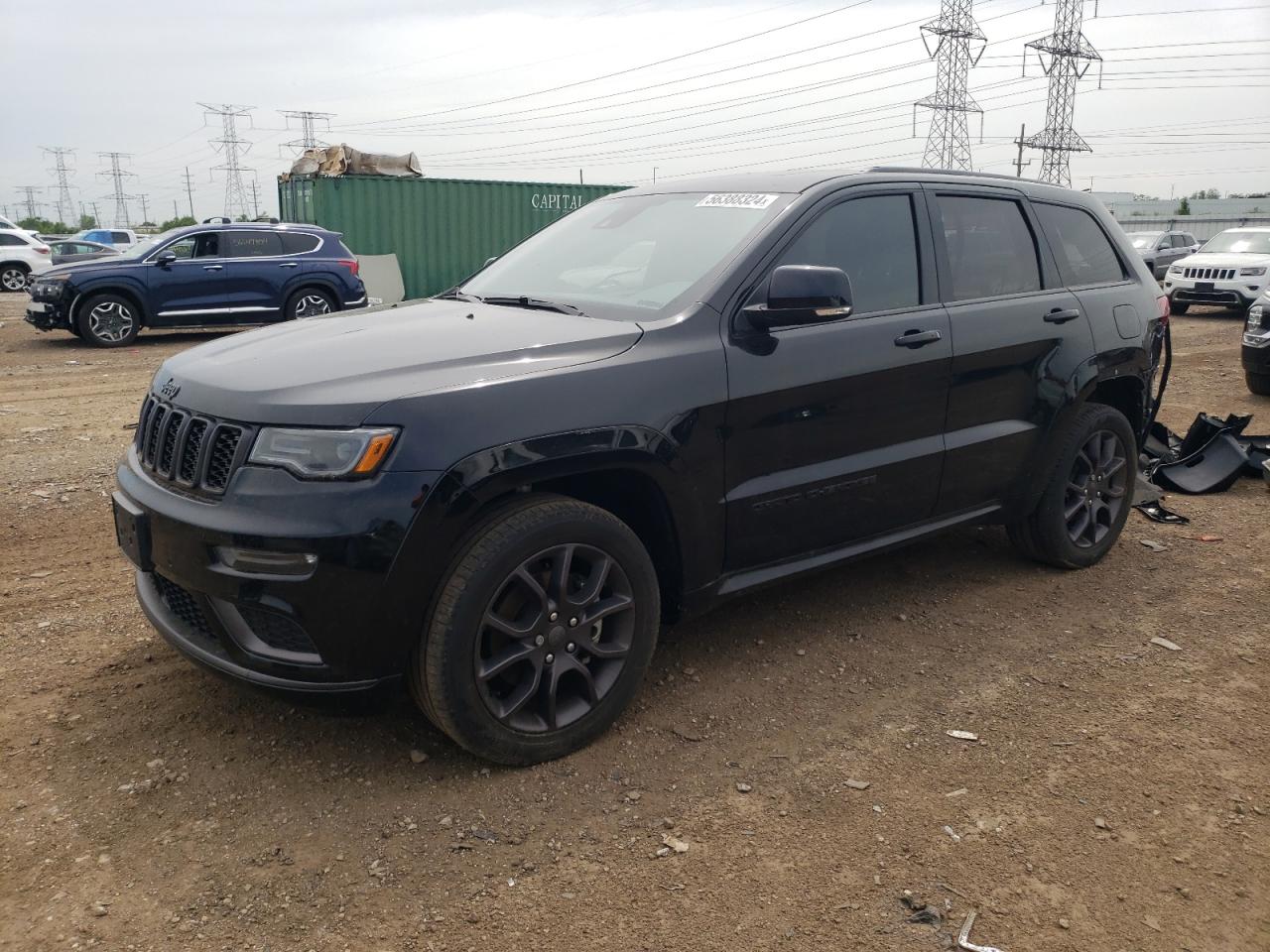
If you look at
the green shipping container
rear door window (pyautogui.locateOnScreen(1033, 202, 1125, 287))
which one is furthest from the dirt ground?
the green shipping container

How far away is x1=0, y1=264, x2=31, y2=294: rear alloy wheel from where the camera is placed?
23469 millimetres

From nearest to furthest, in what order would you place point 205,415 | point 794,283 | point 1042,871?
1. point 1042,871
2. point 205,415
3. point 794,283

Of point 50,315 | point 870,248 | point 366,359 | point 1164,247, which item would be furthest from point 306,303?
point 1164,247

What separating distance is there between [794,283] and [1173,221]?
5672cm

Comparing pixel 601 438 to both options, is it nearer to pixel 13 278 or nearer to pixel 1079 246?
pixel 1079 246

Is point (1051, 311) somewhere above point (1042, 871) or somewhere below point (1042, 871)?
above

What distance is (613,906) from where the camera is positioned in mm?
2525

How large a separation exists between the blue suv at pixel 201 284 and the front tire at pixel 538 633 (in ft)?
41.2

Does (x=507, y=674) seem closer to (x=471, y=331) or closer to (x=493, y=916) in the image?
(x=493, y=916)

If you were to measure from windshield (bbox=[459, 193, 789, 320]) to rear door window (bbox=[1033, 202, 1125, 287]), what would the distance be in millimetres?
1710

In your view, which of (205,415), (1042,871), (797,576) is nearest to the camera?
(1042,871)

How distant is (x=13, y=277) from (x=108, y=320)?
41.8ft

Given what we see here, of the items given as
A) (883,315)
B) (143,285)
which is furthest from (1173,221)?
(883,315)

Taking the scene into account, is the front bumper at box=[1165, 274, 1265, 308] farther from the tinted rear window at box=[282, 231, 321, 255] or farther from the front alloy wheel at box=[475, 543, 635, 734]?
the front alloy wheel at box=[475, 543, 635, 734]
